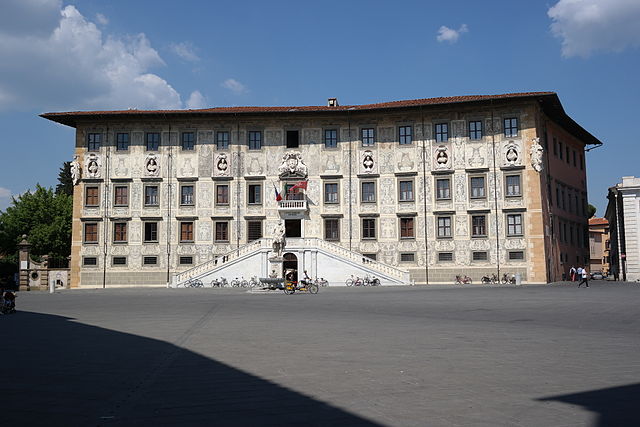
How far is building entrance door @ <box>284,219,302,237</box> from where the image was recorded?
46.0 meters

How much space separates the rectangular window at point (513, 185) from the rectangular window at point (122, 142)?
28383mm

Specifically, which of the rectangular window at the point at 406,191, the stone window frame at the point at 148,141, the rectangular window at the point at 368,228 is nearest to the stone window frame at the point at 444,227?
the rectangular window at the point at 406,191

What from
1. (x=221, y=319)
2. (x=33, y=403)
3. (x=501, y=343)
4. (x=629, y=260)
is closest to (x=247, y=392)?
(x=33, y=403)

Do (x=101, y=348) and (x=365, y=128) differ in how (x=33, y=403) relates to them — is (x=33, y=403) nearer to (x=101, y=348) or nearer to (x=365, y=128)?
(x=101, y=348)

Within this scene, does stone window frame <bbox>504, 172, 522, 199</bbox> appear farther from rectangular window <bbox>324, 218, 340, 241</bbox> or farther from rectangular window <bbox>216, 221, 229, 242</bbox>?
rectangular window <bbox>216, 221, 229, 242</bbox>

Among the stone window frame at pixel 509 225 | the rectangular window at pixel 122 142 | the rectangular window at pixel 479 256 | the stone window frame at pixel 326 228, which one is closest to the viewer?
the stone window frame at pixel 509 225

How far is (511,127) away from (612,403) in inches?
1561

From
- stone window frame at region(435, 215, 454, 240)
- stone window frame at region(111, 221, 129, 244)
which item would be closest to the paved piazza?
stone window frame at region(435, 215, 454, 240)

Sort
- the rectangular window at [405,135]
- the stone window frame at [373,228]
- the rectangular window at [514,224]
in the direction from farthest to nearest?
1. the rectangular window at [405,135]
2. the stone window frame at [373,228]
3. the rectangular window at [514,224]

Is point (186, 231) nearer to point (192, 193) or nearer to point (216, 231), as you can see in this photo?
point (216, 231)

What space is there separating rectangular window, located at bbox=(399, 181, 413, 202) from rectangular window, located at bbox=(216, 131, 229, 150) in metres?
13.6

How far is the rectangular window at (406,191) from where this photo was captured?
44531mm

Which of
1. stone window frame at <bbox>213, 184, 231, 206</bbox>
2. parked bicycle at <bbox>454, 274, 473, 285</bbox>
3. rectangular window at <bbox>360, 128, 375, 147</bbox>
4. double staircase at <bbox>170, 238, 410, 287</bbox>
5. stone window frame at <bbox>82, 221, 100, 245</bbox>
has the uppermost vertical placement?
rectangular window at <bbox>360, 128, 375, 147</bbox>

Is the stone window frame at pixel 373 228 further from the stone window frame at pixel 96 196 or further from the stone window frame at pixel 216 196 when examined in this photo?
the stone window frame at pixel 96 196
